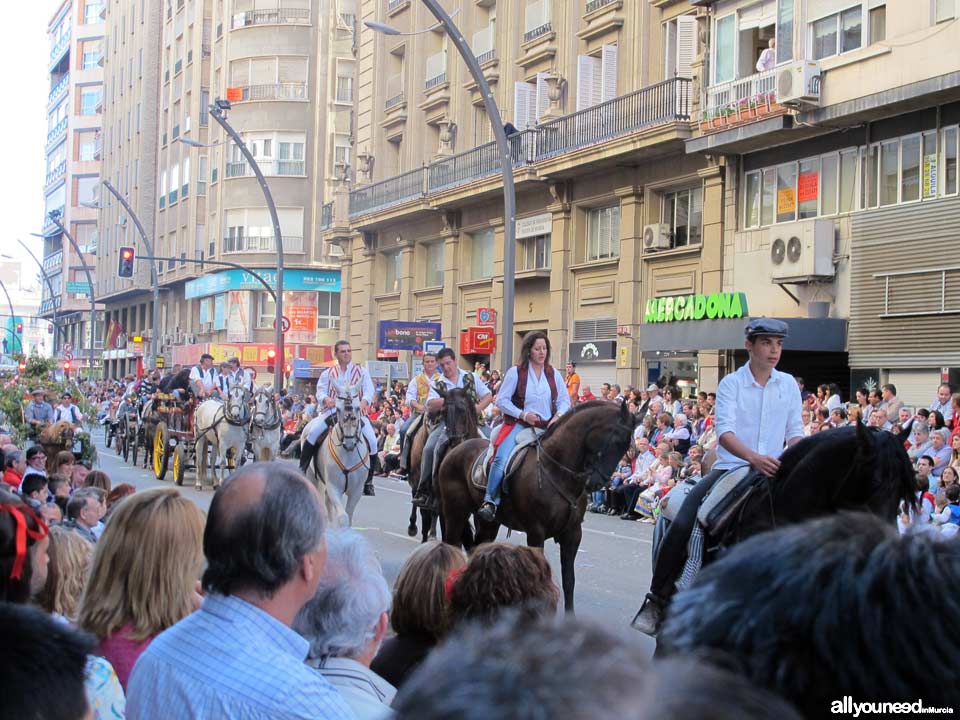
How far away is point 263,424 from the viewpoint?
2444 cm

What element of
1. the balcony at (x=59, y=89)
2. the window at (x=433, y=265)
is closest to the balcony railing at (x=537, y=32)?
the window at (x=433, y=265)

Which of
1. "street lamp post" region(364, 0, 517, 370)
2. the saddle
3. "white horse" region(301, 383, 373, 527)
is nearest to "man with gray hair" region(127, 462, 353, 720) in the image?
the saddle

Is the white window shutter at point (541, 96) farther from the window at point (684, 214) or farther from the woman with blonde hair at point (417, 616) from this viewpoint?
the woman with blonde hair at point (417, 616)

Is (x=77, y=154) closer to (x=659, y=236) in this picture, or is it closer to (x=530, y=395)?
(x=659, y=236)

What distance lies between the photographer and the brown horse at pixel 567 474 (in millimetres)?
10844

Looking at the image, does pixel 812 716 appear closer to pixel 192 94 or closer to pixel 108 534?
pixel 108 534

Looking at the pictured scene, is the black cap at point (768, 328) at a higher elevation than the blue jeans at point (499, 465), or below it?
higher

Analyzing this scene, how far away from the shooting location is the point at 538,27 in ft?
122

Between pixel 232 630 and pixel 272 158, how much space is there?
6500 centimetres

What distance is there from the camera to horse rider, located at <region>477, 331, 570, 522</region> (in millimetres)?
11578

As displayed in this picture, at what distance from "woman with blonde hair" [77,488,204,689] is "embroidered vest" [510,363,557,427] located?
7537 millimetres

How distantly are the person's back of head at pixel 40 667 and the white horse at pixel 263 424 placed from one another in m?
22.2

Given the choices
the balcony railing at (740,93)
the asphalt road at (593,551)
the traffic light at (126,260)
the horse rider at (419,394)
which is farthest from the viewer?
the traffic light at (126,260)

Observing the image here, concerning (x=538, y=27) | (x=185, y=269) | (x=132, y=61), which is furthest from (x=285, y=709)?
(x=132, y=61)
